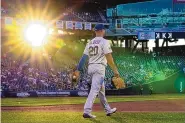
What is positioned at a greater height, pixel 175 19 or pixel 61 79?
pixel 175 19

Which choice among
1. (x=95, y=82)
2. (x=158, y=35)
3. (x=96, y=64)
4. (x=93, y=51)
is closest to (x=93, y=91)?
(x=95, y=82)

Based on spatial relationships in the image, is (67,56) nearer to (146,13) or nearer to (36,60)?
(36,60)

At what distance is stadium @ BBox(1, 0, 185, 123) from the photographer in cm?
3150

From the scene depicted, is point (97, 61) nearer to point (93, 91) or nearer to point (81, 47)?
point (93, 91)

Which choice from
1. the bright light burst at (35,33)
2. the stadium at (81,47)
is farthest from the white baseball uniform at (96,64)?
the bright light burst at (35,33)

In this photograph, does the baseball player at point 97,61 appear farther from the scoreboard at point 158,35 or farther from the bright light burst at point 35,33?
the scoreboard at point 158,35

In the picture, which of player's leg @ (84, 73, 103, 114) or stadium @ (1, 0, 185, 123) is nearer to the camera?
player's leg @ (84, 73, 103, 114)

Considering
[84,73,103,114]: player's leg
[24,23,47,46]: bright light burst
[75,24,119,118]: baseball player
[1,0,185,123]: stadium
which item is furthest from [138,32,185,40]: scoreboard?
[84,73,103,114]: player's leg

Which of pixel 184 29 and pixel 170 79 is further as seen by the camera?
pixel 184 29

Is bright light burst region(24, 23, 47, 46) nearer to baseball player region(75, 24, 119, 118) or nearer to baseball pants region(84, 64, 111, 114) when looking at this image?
baseball player region(75, 24, 119, 118)

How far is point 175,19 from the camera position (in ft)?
134

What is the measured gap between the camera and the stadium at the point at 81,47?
103ft

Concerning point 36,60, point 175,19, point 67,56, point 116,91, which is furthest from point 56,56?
point 175,19

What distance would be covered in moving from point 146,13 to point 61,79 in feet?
46.1
